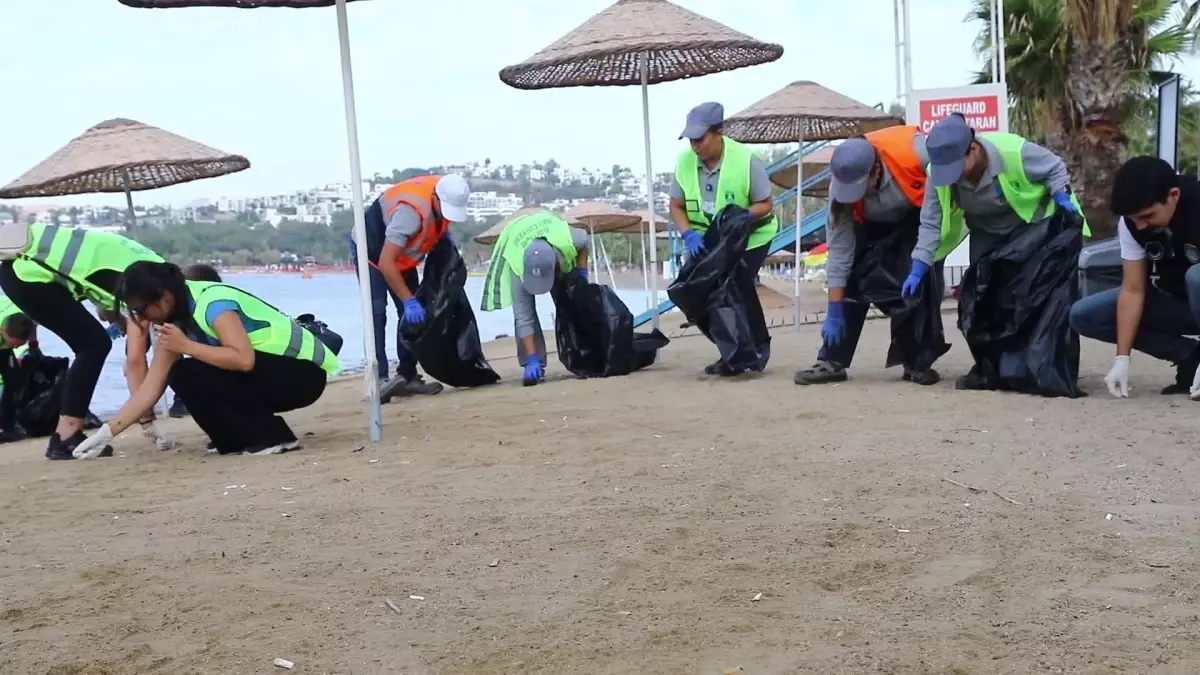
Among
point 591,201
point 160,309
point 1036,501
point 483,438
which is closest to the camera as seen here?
point 1036,501

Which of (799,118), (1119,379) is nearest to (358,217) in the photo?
(1119,379)

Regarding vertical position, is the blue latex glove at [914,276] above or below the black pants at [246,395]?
above

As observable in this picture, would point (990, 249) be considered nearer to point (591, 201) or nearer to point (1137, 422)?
point (1137, 422)

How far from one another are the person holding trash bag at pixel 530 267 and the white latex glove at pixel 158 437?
211cm

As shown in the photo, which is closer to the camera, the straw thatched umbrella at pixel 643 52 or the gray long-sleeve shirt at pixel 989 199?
the gray long-sleeve shirt at pixel 989 199

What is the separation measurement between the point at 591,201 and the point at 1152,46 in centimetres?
1131

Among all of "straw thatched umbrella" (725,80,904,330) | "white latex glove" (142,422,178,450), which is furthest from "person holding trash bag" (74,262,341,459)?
"straw thatched umbrella" (725,80,904,330)

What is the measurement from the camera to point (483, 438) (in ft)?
16.6

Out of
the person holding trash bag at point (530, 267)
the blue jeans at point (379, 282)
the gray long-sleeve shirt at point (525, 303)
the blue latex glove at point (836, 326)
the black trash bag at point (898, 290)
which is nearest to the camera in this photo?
the black trash bag at point (898, 290)

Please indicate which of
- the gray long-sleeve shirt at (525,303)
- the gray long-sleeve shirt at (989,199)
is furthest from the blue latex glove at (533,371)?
the gray long-sleeve shirt at (989,199)

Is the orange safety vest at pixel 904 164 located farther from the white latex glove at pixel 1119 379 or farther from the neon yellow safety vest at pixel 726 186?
the white latex glove at pixel 1119 379

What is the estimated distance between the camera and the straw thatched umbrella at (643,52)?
7.33 m

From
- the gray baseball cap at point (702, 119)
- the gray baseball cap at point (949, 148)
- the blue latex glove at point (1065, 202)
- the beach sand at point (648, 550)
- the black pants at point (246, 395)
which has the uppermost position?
the gray baseball cap at point (702, 119)

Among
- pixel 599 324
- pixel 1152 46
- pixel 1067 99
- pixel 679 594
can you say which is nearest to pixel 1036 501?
pixel 679 594
